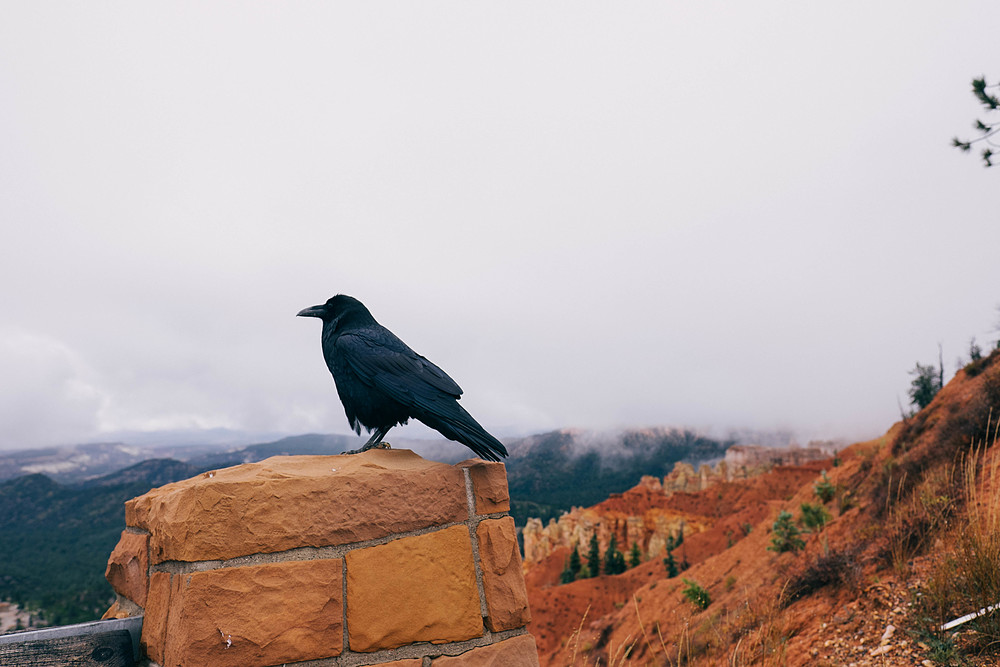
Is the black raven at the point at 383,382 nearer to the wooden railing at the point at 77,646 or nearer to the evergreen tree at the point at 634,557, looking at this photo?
the wooden railing at the point at 77,646

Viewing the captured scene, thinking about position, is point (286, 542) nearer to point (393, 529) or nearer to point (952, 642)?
point (393, 529)

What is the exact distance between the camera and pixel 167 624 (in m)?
1.67

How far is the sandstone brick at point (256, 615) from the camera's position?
1565 millimetres

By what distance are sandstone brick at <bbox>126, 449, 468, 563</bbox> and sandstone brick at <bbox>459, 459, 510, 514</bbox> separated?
0.06 meters

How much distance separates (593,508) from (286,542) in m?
72.5

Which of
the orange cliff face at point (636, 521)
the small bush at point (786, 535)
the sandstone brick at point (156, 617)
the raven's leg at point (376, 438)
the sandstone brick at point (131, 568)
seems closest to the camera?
the sandstone brick at point (156, 617)

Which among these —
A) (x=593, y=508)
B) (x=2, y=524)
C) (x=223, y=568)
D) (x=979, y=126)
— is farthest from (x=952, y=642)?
(x=2, y=524)

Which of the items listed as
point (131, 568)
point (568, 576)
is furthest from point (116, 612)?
point (568, 576)

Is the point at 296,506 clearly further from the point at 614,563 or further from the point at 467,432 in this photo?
the point at 614,563

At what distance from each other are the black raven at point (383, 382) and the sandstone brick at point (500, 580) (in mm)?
308

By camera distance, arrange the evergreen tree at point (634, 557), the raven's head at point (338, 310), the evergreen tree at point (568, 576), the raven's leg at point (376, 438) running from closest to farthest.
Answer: the raven's leg at point (376, 438) → the raven's head at point (338, 310) → the evergreen tree at point (568, 576) → the evergreen tree at point (634, 557)

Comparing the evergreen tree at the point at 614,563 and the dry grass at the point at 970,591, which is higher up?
the dry grass at the point at 970,591

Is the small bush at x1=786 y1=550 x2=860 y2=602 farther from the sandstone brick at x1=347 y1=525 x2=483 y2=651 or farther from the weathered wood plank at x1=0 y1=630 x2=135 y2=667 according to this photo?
the weathered wood plank at x1=0 y1=630 x2=135 y2=667

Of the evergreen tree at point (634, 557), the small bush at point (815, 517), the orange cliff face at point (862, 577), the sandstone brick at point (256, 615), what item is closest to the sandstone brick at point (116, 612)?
the sandstone brick at point (256, 615)
